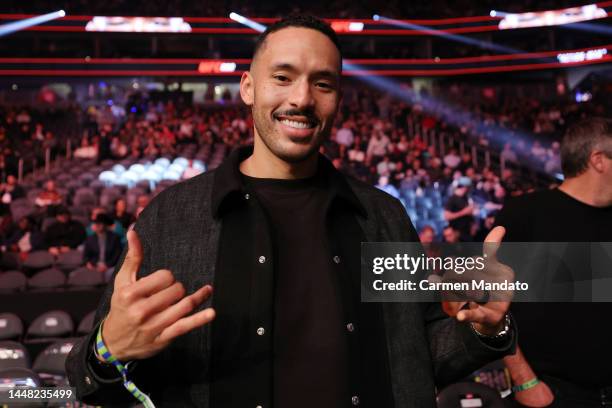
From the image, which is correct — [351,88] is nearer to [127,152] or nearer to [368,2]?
[368,2]

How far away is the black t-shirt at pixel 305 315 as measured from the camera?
1.27 meters

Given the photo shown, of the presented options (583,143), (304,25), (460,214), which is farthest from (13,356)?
(460,214)

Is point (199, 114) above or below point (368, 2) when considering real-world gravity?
below

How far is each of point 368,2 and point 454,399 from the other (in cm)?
2284

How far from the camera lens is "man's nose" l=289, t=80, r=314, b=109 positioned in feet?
4.62

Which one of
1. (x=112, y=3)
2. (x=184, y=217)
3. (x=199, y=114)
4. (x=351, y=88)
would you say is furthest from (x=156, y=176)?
(x=112, y=3)

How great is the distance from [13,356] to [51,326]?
1.29 metres

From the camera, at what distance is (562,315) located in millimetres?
2115

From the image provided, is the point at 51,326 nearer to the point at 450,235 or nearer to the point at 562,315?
the point at 562,315

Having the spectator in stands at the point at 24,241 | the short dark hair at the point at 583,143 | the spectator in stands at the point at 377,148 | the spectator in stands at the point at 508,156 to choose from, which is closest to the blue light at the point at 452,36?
the spectator in stands at the point at 508,156

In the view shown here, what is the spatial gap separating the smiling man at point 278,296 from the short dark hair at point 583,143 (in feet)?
3.58

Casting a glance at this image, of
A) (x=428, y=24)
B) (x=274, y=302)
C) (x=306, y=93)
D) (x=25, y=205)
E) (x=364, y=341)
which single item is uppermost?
(x=428, y=24)

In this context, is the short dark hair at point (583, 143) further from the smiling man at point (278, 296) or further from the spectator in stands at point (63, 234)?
the spectator in stands at point (63, 234)

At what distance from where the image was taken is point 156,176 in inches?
434
